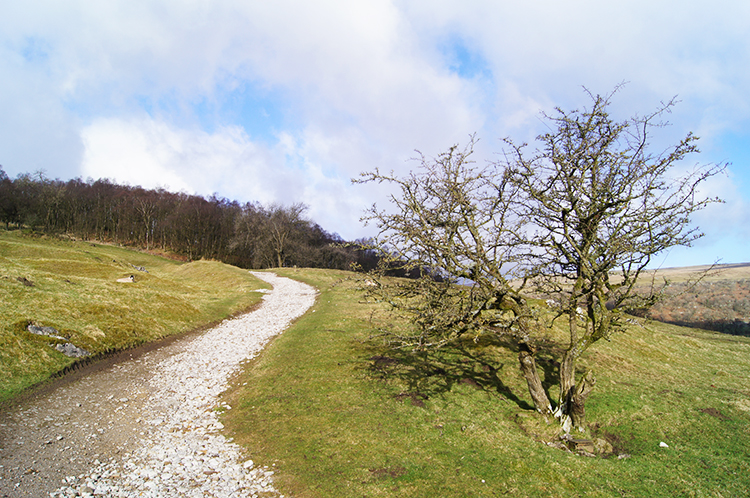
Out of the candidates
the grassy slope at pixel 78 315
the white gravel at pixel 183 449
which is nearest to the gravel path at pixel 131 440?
the white gravel at pixel 183 449

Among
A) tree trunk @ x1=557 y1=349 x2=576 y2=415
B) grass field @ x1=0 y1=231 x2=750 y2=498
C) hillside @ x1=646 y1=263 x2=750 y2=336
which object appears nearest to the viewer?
grass field @ x1=0 y1=231 x2=750 y2=498

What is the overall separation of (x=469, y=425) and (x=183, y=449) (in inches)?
312

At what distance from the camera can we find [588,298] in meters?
9.92

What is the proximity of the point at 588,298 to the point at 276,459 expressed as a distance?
31.3 feet

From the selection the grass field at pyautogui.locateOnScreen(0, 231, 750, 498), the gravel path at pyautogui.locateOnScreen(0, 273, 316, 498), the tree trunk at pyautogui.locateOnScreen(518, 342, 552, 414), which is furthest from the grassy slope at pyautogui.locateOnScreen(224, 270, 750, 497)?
the gravel path at pyautogui.locateOnScreen(0, 273, 316, 498)

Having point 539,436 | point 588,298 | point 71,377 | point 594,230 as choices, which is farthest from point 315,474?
point 71,377

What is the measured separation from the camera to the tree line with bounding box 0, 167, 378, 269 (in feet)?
265

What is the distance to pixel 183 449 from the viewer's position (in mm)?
9078

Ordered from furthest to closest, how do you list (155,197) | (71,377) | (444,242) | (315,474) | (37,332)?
(155,197) < (37,332) < (71,377) < (444,242) < (315,474)

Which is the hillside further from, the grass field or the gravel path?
the gravel path

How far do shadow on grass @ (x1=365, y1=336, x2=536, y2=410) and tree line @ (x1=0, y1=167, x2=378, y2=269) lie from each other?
6075 centimetres

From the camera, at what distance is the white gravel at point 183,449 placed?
7340 mm

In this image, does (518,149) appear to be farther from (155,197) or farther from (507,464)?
(155,197)

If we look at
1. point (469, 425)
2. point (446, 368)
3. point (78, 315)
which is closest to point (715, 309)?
point (446, 368)
